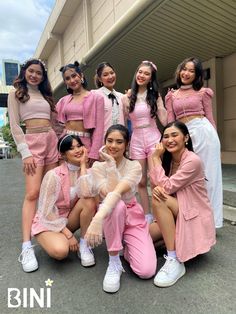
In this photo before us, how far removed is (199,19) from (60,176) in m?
4.06

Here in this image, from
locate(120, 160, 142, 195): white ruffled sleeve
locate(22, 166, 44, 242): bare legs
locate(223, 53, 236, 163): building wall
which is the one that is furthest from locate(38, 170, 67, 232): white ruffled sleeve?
locate(223, 53, 236, 163): building wall

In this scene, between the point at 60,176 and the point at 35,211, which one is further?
the point at 35,211

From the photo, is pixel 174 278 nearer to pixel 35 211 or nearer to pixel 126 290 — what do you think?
pixel 126 290

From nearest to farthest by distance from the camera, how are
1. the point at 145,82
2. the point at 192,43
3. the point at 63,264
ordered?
the point at 63,264 < the point at 145,82 < the point at 192,43

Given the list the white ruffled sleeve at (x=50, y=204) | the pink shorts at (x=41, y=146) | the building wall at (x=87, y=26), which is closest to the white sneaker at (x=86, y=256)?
the white ruffled sleeve at (x=50, y=204)

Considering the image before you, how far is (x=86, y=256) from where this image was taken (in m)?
2.72

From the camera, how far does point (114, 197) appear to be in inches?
94.1

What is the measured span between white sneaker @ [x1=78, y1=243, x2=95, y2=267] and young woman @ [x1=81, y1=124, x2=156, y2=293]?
301mm

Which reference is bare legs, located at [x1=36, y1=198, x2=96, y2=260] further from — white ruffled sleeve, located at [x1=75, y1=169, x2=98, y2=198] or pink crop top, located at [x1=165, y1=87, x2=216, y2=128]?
pink crop top, located at [x1=165, y1=87, x2=216, y2=128]

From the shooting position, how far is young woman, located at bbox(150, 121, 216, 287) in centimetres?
246

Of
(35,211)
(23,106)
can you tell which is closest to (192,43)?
(23,106)

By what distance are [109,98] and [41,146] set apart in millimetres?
877

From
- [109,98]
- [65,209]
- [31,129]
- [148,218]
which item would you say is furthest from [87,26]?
[65,209]

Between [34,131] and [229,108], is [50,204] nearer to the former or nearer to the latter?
[34,131]
